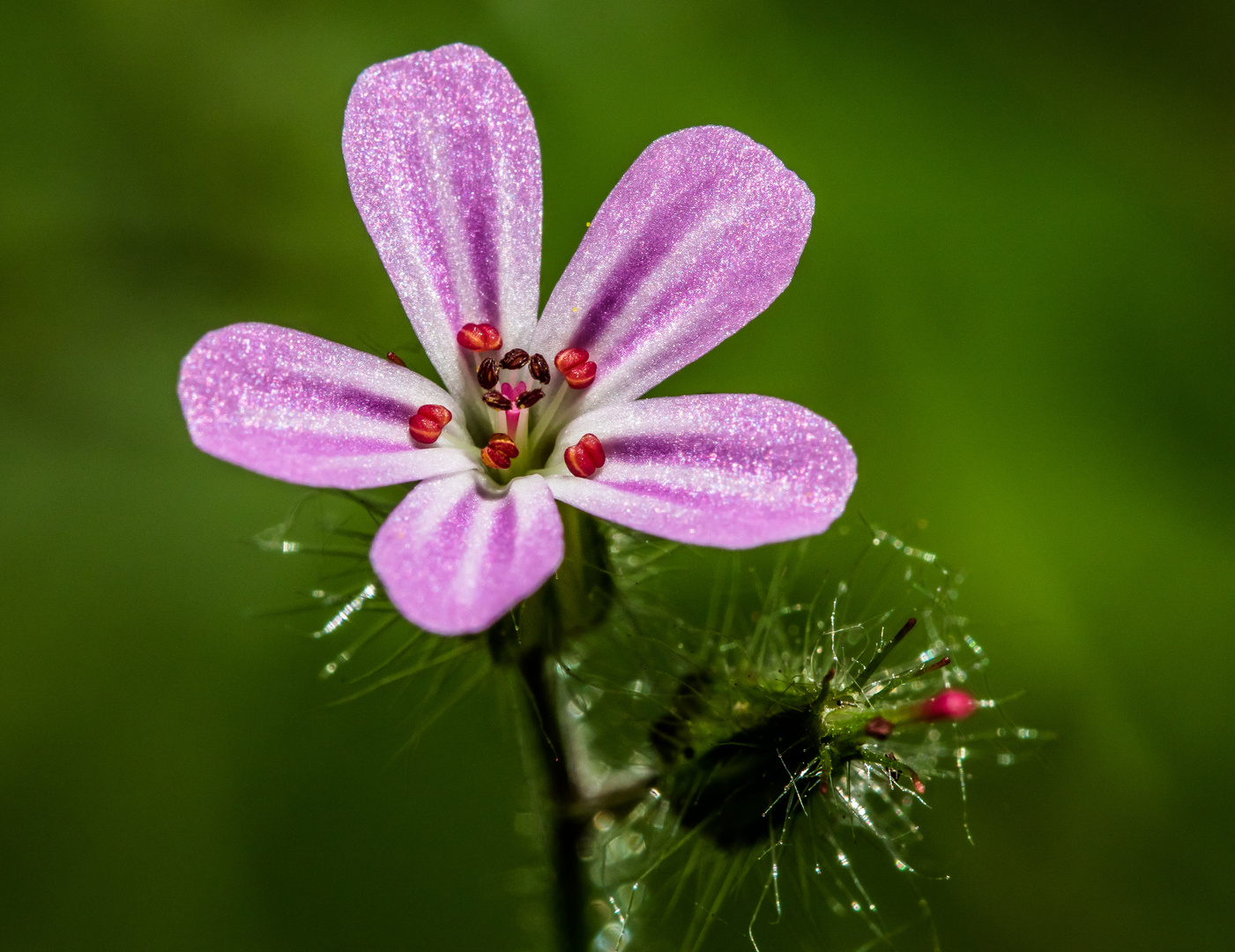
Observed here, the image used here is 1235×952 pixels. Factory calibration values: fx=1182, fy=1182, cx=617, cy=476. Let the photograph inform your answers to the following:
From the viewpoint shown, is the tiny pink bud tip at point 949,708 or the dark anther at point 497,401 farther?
the dark anther at point 497,401

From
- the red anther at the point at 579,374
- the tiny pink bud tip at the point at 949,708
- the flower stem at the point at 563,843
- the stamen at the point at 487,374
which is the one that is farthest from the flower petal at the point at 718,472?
the flower stem at the point at 563,843

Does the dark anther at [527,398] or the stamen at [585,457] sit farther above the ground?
the dark anther at [527,398]

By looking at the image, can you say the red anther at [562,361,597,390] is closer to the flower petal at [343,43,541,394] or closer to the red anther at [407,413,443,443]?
the flower petal at [343,43,541,394]

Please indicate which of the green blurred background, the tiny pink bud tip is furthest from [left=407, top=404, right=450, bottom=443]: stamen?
the green blurred background

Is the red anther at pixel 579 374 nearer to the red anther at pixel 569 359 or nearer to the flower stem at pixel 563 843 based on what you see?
the red anther at pixel 569 359

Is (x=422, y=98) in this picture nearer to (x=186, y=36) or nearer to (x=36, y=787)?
(x=36, y=787)

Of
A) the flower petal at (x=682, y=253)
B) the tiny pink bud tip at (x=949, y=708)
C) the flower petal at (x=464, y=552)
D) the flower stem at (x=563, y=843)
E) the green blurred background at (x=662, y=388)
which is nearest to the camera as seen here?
the flower petal at (x=464, y=552)

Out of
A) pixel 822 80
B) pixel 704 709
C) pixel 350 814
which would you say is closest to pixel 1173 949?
pixel 704 709
